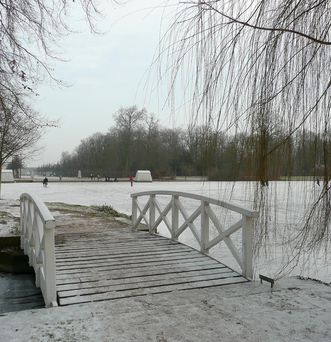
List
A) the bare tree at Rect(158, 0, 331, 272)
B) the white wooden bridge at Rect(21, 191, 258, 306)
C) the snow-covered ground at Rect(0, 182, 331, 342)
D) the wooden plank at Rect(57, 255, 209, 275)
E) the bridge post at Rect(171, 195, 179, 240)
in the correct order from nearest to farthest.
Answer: the bare tree at Rect(158, 0, 331, 272) < the snow-covered ground at Rect(0, 182, 331, 342) < the white wooden bridge at Rect(21, 191, 258, 306) < the wooden plank at Rect(57, 255, 209, 275) < the bridge post at Rect(171, 195, 179, 240)

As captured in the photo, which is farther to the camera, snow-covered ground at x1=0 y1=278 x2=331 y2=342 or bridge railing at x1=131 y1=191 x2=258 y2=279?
bridge railing at x1=131 y1=191 x2=258 y2=279

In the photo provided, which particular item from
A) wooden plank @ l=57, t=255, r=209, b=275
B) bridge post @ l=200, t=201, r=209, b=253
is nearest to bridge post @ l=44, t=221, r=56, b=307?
wooden plank @ l=57, t=255, r=209, b=275

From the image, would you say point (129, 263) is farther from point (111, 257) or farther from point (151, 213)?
point (151, 213)

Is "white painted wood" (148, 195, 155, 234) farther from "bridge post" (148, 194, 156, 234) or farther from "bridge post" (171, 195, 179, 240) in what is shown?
"bridge post" (171, 195, 179, 240)

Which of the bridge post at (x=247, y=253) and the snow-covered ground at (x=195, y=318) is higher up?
the bridge post at (x=247, y=253)

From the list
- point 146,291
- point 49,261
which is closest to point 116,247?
point 146,291

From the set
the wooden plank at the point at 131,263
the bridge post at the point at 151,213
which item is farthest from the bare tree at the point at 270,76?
the bridge post at the point at 151,213

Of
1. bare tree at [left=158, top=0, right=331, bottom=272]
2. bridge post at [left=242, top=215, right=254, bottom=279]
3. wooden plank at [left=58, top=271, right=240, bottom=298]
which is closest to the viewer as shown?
bare tree at [left=158, top=0, right=331, bottom=272]

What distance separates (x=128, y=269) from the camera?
555 cm

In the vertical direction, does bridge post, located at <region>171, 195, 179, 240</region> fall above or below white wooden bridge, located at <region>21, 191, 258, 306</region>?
above

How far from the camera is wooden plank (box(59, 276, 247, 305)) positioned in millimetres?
4340

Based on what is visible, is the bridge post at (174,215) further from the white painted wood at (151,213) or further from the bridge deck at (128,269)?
the white painted wood at (151,213)

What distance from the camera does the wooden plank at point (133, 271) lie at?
5.11m

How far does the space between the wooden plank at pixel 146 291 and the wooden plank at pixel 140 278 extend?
289mm
